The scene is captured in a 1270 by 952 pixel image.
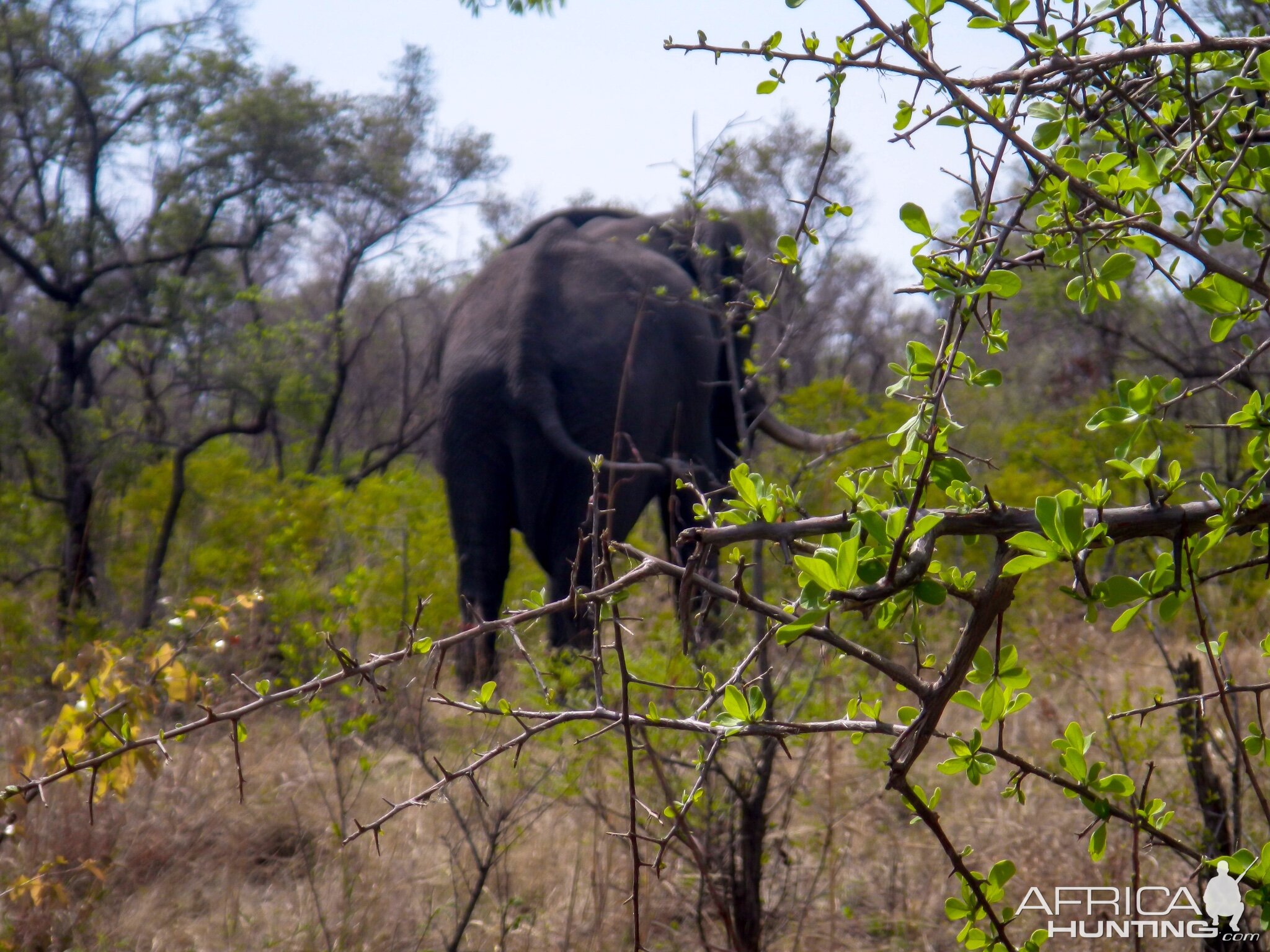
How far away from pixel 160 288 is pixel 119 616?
2138 millimetres

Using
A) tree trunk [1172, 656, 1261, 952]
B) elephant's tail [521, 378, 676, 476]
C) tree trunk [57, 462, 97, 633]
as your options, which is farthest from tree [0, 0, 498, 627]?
tree trunk [1172, 656, 1261, 952]

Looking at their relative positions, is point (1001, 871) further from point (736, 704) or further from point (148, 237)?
point (148, 237)

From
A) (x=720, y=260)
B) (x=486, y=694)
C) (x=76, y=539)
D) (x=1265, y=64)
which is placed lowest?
(x=486, y=694)

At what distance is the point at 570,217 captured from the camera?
6074 millimetres

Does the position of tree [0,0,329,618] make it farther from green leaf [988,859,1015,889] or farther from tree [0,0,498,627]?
green leaf [988,859,1015,889]

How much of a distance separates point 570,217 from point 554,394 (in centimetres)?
143

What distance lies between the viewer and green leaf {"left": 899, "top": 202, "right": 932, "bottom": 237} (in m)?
1.16

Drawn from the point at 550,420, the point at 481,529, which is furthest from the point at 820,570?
the point at 481,529

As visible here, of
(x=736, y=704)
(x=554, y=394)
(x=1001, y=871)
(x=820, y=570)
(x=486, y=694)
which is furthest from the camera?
(x=554, y=394)

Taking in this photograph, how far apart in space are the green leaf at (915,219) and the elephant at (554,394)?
140 inches

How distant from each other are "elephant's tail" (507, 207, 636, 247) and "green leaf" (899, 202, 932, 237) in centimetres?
466

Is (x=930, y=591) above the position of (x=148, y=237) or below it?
below

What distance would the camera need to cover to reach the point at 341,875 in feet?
11.2

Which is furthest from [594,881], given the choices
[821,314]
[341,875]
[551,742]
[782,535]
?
[821,314]
